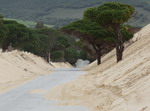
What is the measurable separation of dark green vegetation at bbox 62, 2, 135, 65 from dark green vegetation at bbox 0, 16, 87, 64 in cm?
2210

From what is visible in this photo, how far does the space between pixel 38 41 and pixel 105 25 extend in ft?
221

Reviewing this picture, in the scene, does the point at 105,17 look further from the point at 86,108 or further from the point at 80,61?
the point at 80,61

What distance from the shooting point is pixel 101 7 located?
52.7 meters

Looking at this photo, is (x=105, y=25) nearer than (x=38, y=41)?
Yes

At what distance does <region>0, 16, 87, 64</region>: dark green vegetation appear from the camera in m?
98.9

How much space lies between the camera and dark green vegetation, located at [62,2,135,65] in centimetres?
4869

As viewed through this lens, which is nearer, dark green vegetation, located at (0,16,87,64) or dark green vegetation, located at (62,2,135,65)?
dark green vegetation, located at (62,2,135,65)

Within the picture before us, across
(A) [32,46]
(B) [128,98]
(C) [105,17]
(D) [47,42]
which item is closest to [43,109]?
(B) [128,98]

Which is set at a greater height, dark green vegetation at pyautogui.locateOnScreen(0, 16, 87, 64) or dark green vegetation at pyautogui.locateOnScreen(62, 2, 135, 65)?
dark green vegetation at pyautogui.locateOnScreen(62, 2, 135, 65)

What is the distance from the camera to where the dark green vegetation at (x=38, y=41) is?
98.9 meters

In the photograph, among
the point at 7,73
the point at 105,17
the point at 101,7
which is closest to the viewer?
the point at 7,73

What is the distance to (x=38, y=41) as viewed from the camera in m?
116

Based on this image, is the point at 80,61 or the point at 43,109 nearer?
the point at 43,109

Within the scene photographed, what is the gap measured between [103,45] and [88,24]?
4.63 meters
